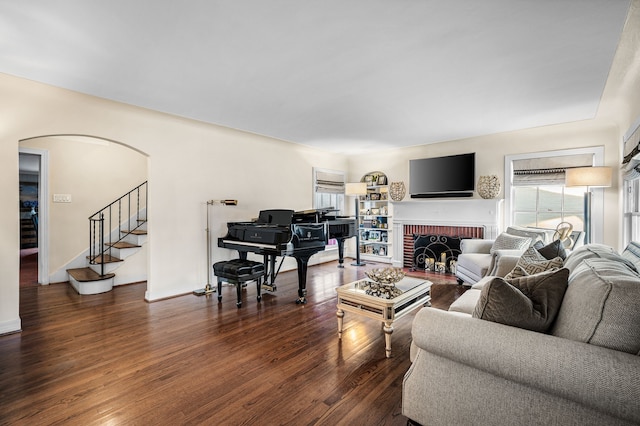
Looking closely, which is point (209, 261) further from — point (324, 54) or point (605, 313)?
point (605, 313)

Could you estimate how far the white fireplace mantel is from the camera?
5.15 m

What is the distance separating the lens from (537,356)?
4.01ft

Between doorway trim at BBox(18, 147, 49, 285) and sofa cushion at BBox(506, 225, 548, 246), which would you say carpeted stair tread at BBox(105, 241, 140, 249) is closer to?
doorway trim at BBox(18, 147, 49, 285)

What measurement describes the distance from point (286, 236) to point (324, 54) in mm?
2102

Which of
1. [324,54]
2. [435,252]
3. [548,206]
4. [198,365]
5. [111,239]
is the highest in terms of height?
[324,54]

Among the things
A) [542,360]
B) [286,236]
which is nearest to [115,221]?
[286,236]

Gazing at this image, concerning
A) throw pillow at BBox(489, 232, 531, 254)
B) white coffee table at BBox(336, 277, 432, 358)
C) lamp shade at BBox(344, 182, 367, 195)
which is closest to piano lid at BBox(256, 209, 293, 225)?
white coffee table at BBox(336, 277, 432, 358)

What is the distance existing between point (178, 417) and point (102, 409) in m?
0.50

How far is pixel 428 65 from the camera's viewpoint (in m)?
2.74

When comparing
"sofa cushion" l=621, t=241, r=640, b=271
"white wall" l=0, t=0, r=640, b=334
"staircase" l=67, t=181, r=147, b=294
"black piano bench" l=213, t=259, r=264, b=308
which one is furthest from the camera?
"staircase" l=67, t=181, r=147, b=294

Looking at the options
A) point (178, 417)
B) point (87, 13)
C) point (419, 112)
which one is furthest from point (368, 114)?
point (178, 417)

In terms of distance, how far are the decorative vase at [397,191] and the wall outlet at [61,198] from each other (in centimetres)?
573

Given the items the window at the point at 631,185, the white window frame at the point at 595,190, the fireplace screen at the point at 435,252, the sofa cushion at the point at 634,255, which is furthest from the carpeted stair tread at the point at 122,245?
the white window frame at the point at 595,190

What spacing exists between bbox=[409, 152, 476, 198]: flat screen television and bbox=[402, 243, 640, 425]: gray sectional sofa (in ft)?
12.9
